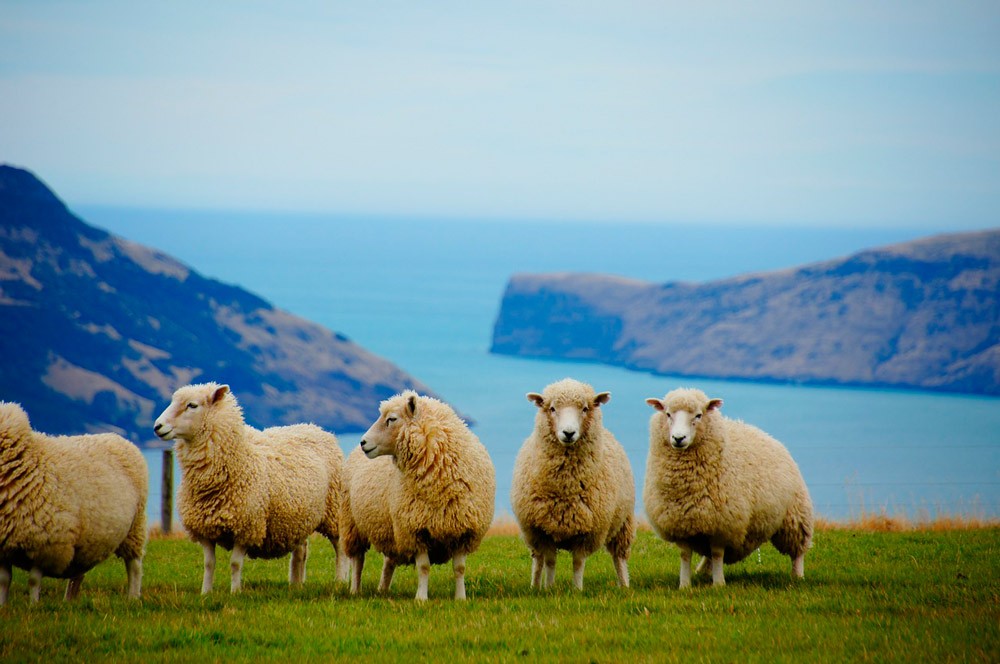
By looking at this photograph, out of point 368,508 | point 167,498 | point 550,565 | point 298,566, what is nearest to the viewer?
point 368,508

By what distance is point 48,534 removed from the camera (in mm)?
10234

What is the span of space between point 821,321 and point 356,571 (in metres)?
117

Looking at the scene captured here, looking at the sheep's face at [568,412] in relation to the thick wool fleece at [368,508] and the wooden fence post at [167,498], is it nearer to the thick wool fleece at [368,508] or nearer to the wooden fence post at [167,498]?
the thick wool fleece at [368,508]

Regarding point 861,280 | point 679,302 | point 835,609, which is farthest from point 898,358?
point 835,609

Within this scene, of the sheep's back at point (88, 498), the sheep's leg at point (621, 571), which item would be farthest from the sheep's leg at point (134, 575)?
the sheep's leg at point (621, 571)

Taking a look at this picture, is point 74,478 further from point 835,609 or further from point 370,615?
point 835,609

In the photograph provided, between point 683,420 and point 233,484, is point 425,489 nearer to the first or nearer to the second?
point 233,484

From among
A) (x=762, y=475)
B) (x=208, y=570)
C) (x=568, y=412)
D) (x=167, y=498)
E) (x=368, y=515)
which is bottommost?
(x=167, y=498)

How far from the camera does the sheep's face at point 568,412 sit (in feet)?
35.8

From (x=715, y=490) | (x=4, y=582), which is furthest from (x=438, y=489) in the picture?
(x=4, y=582)

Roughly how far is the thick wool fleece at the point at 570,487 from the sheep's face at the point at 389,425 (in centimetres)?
142

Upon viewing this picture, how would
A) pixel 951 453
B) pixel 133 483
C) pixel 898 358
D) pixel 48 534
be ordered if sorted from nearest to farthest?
pixel 48 534 → pixel 133 483 → pixel 951 453 → pixel 898 358

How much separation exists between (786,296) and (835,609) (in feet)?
395

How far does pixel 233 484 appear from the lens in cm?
1119
